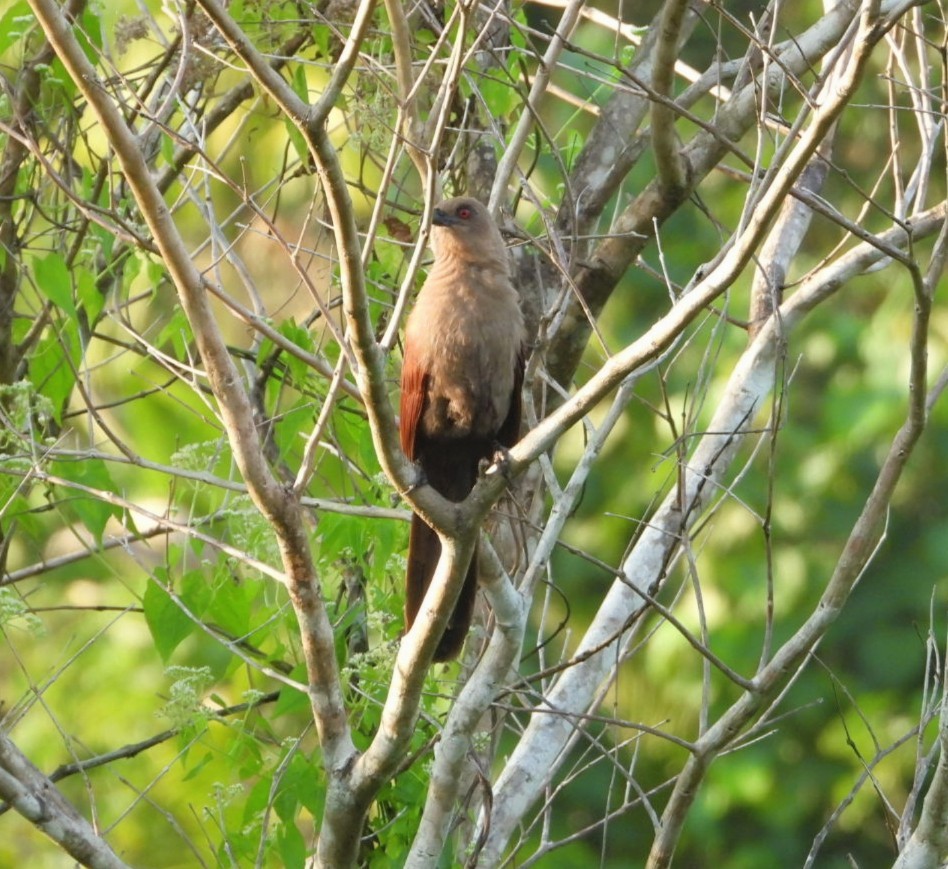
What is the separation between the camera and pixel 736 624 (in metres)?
7.88

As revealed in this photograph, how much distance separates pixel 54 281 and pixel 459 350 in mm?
1248

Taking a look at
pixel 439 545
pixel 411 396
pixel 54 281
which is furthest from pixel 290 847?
pixel 54 281

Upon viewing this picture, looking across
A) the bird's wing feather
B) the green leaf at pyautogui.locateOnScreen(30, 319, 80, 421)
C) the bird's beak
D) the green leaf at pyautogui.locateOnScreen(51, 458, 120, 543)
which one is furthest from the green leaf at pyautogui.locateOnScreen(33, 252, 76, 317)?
the bird's beak

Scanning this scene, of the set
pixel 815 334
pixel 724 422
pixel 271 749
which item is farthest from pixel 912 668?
pixel 271 749

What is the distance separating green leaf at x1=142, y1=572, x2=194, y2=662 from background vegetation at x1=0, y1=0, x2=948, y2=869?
0.05 feet

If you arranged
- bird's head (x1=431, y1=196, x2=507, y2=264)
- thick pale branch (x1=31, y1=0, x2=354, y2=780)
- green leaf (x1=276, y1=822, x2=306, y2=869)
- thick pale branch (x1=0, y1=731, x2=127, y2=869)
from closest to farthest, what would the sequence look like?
thick pale branch (x1=31, y1=0, x2=354, y2=780), thick pale branch (x1=0, y1=731, x2=127, y2=869), green leaf (x1=276, y1=822, x2=306, y2=869), bird's head (x1=431, y1=196, x2=507, y2=264)

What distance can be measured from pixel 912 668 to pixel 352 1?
5.41m

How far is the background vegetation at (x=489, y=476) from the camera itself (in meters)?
3.45

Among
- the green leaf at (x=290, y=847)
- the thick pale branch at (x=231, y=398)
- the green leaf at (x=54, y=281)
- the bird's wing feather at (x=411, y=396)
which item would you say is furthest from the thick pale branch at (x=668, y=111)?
the green leaf at (x=290, y=847)

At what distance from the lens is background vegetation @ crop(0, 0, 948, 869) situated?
3447 mm

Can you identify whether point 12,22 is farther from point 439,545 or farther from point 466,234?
point 439,545

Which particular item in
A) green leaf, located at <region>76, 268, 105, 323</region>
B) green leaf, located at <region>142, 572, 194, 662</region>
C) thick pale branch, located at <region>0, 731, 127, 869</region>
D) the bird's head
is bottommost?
thick pale branch, located at <region>0, 731, 127, 869</region>

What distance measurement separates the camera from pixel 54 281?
406cm

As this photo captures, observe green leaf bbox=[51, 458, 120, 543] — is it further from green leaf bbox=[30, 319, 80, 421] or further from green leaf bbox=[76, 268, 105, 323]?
green leaf bbox=[76, 268, 105, 323]
